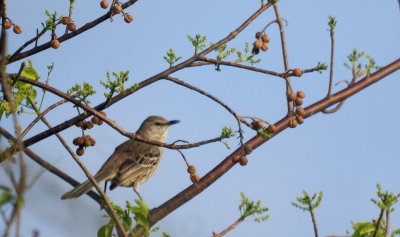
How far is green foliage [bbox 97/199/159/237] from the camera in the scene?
455 cm

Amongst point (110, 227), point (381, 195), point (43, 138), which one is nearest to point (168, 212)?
point (110, 227)

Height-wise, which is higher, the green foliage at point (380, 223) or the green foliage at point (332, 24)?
the green foliage at point (332, 24)

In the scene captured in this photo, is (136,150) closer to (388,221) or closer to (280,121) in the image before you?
(280,121)

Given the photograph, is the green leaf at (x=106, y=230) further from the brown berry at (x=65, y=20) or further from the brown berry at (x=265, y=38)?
the brown berry at (x=265, y=38)

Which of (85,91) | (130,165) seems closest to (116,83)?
(85,91)

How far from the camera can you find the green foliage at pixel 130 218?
14.9 feet

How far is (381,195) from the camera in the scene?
4.47m

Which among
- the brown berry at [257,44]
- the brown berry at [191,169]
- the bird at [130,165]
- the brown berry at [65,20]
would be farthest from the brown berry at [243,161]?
the bird at [130,165]

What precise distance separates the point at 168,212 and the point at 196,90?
90cm

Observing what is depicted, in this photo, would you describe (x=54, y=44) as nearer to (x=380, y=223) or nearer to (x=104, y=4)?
(x=104, y=4)

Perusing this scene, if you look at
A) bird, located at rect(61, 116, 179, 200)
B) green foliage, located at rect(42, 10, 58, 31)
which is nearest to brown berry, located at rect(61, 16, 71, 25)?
green foliage, located at rect(42, 10, 58, 31)

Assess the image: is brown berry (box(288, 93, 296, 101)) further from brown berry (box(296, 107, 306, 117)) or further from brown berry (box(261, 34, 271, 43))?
brown berry (box(261, 34, 271, 43))

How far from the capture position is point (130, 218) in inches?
186

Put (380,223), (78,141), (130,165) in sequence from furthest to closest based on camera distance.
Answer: (130,165), (78,141), (380,223)
